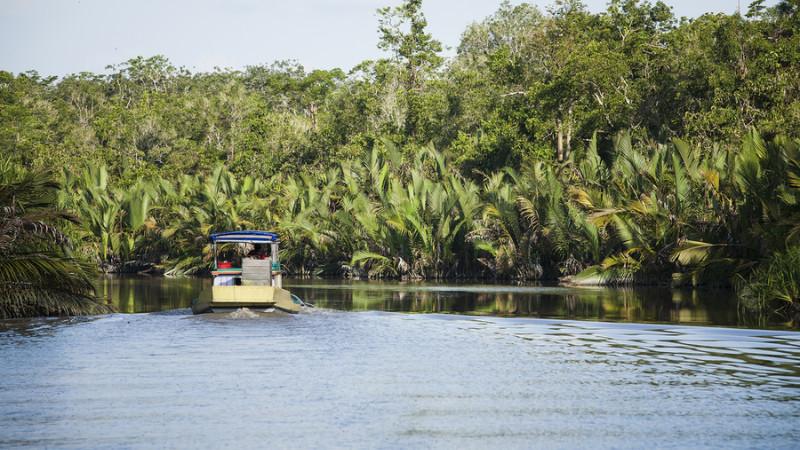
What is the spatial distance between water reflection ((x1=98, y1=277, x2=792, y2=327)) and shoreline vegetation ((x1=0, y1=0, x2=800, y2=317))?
5.53ft

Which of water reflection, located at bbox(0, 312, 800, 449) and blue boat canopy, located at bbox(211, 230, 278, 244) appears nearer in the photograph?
water reflection, located at bbox(0, 312, 800, 449)

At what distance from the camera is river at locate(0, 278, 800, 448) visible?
39.8ft

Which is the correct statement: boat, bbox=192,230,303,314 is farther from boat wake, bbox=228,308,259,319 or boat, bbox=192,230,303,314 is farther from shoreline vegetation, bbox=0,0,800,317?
shoreline vegetation, bbox=0,0,800,317

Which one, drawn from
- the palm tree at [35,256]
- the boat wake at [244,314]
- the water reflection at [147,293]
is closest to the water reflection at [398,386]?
the palm tree at [35,256]

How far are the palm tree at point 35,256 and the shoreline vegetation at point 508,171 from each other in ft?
0.31

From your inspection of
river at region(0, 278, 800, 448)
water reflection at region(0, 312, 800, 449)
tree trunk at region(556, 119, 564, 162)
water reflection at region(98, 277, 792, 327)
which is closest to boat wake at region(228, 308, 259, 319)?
river at region(0, 278, 800, 448)

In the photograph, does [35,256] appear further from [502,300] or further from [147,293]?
[502,300]

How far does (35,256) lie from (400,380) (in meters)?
11.4

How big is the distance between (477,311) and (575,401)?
14503mm

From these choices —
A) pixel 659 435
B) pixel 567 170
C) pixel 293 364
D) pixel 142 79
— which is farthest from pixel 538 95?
pixel 142 79

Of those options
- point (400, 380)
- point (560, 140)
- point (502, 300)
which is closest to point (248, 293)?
point (502, 300)

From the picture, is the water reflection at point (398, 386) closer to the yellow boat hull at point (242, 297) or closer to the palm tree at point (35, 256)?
the palm tree at point (35, 256)

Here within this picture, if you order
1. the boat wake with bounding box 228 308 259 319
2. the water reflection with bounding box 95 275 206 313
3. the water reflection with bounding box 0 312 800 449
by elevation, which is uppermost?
the water reflection with bounding box 95 275 206 313

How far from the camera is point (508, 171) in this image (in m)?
50.4
